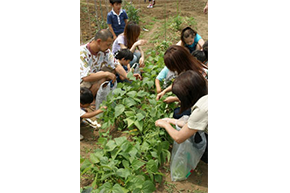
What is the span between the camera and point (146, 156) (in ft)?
6.87

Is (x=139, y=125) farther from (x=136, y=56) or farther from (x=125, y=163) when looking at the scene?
(x=136, y=56)

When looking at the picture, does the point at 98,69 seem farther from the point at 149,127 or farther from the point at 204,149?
the point at 204,149

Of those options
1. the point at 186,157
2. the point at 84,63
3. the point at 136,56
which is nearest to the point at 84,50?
the point at 84,63

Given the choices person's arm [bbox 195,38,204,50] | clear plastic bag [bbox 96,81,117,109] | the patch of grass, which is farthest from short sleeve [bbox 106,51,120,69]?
the patch of grass

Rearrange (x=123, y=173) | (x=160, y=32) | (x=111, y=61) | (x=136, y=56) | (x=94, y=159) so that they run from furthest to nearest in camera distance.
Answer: (x=160, y=32) < (x=136, y=56) < (x=111, y=61) < (x=94, y=159) < (x=123, y=173)

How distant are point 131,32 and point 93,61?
34.4 inches

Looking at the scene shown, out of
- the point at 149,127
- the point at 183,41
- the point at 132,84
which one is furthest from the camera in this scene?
the point at 183,41

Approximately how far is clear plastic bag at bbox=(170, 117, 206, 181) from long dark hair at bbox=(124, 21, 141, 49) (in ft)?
6.49

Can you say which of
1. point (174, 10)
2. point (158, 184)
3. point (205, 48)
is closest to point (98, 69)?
point (205, 48)

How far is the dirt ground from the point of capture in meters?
2.03

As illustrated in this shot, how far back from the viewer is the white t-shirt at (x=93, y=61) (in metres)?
2.78

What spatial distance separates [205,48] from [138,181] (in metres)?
1.71

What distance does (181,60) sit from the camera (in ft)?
7.90

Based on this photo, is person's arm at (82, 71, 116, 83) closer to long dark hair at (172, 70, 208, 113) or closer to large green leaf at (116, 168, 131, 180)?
long dark hair at (172, 70, 208, 113)
